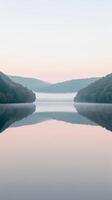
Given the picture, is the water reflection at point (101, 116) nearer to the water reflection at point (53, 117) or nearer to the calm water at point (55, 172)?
the water reflection at point (53, 117)

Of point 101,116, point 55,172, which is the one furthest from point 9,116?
point 55,172

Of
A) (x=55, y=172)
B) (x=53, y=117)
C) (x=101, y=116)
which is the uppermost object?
(x=55, y=172)

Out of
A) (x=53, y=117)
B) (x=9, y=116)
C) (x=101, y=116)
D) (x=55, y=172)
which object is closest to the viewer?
(x=55, y=172)

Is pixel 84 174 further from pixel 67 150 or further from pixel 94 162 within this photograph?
pixel 67 150

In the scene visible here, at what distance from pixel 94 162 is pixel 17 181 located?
7604 millimetres

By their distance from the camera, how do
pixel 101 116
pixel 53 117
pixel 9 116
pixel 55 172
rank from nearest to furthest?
pixel 55 172 < pixel 9 116 < pixel 101 116 < pixel 53 117

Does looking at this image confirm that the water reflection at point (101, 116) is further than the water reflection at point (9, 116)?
Yes

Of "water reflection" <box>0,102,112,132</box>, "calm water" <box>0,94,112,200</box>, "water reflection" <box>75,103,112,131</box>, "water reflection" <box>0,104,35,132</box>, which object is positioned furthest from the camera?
"water reflection" <box>0,102,112,132</box>

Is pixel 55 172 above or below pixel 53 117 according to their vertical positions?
above

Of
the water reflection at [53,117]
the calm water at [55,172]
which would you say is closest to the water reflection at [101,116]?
the water reflection at [53,117]

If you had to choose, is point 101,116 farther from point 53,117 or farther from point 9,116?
point 9,116

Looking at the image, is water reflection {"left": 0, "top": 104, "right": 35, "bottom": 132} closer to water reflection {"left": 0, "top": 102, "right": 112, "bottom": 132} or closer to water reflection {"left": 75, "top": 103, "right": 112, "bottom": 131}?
water reflection {"left": 0, "top": 102, "right": 112, "bottom": 132}

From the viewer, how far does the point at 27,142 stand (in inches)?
1473

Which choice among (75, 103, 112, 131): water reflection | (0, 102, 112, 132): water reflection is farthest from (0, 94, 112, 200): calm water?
(75, 103, 112, 131): water reflection
